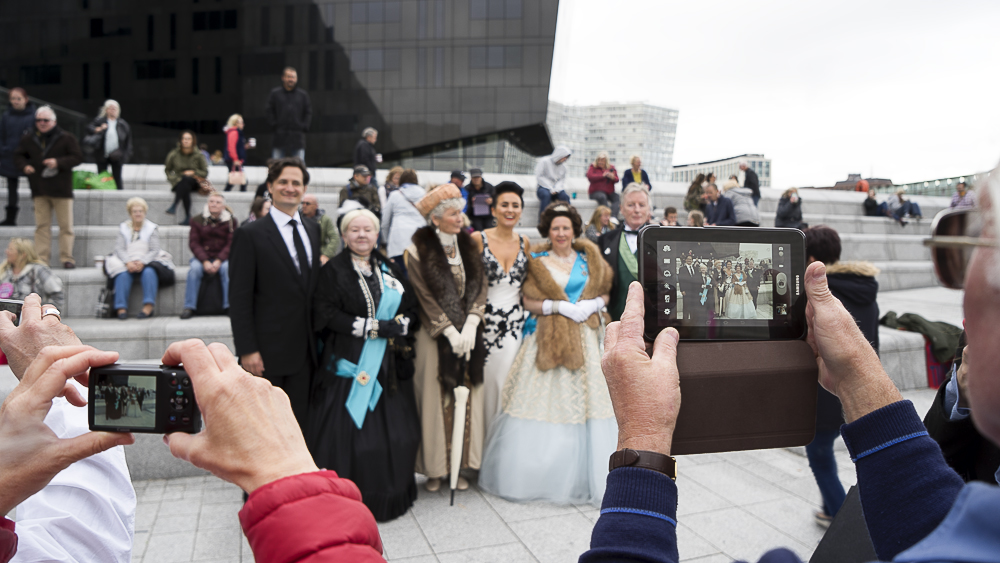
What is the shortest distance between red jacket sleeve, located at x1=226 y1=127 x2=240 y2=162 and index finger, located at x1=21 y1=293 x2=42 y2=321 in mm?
10763

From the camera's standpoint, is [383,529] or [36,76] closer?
[383,529]

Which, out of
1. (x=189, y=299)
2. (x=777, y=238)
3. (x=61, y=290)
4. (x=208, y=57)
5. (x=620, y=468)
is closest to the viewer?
(x=620, y=468)

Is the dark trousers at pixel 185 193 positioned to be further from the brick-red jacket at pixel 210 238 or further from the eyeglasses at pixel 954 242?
the eyeglasses at pixel 954 242

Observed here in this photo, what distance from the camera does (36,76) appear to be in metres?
28.2

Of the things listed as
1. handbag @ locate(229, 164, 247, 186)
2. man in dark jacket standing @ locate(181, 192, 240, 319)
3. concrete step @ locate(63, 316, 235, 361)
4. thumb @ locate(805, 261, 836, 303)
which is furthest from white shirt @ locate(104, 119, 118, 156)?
thumb @ locate(805, 261, 836, 303)

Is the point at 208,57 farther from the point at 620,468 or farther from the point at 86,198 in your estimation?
the point at 620,468

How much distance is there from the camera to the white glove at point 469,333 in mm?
4234

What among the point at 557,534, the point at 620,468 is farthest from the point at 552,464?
the point at 620,468

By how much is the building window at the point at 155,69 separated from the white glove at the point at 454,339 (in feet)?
97.8

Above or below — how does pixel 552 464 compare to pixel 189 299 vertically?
below

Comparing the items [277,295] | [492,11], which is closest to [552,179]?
[277,295]

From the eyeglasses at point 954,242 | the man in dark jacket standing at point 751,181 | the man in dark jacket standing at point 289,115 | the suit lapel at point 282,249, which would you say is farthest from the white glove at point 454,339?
the man in dark jacket standing at point 751,181

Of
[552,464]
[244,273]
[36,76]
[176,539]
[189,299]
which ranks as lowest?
[176,539]

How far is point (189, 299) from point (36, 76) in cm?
2987
